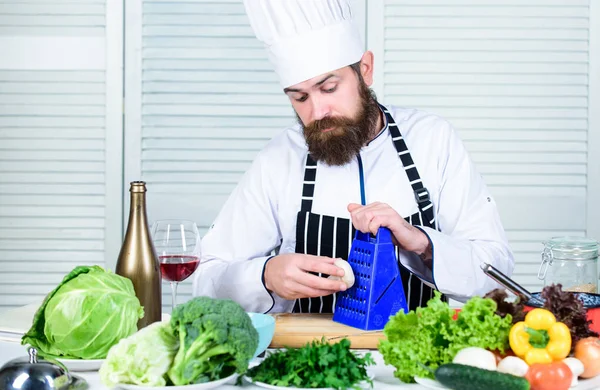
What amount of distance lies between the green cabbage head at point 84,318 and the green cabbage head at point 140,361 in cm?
17

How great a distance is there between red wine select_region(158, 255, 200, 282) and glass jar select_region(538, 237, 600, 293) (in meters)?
0.79

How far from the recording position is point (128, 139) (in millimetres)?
3699

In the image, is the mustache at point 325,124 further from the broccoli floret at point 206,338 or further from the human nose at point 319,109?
the broccoli floret at point 206,338

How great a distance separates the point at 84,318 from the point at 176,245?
335 mm

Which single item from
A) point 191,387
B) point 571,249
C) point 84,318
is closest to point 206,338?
point 191,387

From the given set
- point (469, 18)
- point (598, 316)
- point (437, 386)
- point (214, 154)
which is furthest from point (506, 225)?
point (437, 386)

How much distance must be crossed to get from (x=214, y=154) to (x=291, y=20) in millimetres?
1351

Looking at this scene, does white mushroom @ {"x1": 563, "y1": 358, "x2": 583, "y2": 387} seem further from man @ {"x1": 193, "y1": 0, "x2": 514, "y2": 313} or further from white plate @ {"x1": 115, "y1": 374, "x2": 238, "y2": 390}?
man @ {"x1": 193, "y1": 0, "x2": 514, "y2": 313}

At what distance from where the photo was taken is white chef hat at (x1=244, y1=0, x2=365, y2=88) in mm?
2457

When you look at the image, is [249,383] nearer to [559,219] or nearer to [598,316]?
[598,316]

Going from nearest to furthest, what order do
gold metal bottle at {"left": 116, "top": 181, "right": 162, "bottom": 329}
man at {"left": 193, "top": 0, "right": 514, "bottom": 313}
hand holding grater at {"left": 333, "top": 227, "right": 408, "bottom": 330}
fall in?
gold metal bottle at {"left": 116, "top": 181, "right": 162, "bottom": 329}
hand holding grater at {"left": 333, "top": 227, "right": 408, "bottom": 330}
man at {"left": 193, "top": 0, "right": 514, "bottom": 313}

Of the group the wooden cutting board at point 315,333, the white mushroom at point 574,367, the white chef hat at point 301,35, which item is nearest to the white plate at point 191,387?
the wooden cutting board at point 315,333

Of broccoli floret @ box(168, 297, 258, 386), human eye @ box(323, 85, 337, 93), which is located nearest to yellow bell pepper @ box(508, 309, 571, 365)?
broccoli floret @ box(168, 297, 258, 386)

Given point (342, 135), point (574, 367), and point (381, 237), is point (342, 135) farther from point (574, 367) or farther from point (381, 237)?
point (574, 367)
